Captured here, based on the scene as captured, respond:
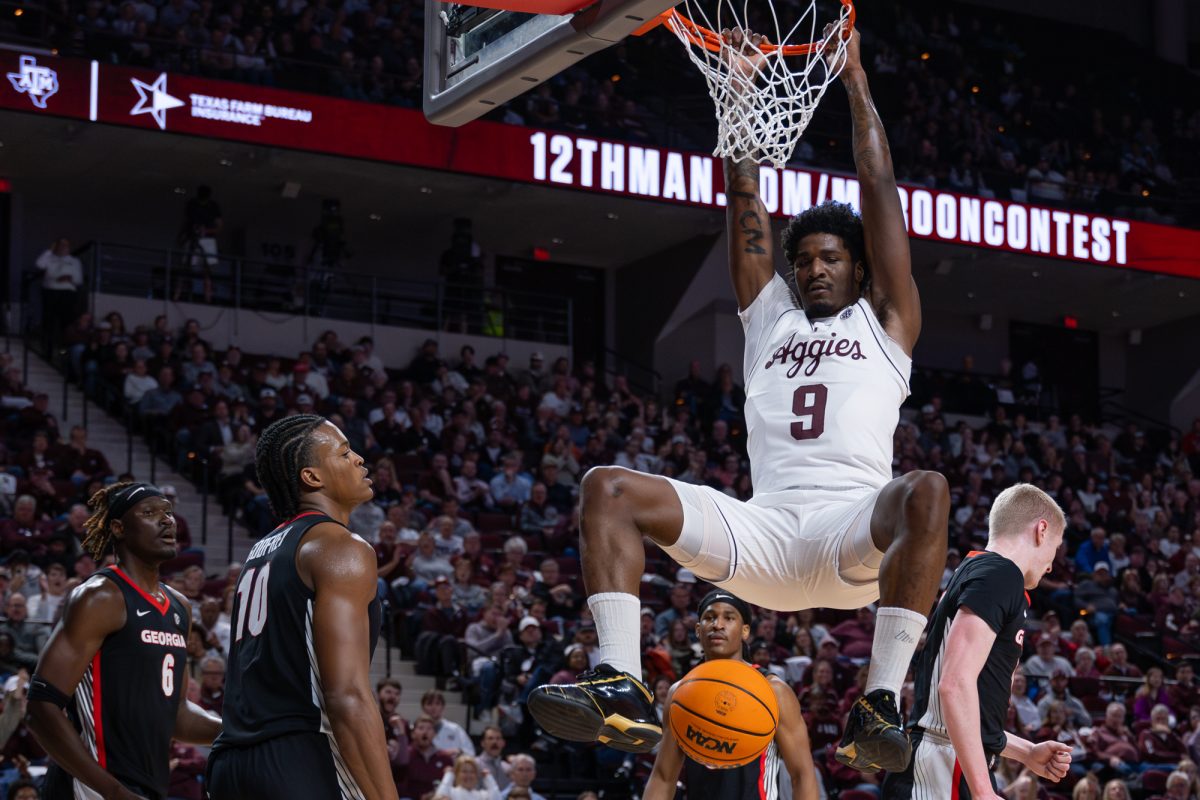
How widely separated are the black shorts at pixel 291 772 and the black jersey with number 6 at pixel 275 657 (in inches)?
1.2

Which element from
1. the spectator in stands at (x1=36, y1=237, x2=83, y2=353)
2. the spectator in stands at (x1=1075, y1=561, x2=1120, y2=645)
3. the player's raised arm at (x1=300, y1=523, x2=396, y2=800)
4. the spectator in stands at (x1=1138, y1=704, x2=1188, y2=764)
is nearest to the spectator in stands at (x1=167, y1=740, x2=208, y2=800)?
the player's raised arm at (x1=300, y1=523, x2=396, y2=800)

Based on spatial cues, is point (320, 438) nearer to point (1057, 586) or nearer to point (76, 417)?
point (76, 417)

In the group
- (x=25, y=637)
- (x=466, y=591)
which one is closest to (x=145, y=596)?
(x=25, y=637)

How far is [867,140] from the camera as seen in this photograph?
5.71 metres

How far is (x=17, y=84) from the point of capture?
17578 millimetres

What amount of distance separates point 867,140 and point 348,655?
2696mm

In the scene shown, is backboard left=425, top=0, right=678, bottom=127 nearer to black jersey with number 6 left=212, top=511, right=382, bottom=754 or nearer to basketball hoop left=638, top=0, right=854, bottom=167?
basketball hoop left=638, top=0, right=854, bottom=167

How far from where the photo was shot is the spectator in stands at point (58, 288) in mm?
18219

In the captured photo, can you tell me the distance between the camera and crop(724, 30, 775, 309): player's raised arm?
19.5 ft

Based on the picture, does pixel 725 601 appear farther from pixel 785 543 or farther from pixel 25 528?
pixel 25 528

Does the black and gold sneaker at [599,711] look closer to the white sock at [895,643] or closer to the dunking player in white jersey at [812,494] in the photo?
the dunking player in white jersey at [812,494]

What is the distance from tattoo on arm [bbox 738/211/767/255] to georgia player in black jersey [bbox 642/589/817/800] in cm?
200

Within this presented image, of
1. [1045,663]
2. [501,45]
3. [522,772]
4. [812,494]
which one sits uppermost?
[501,45]

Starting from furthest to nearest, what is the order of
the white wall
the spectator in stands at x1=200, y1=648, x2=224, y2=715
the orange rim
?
the white wall < the spectator in stands at x1=200, y1=648, x2=224, y2=715 < the orange rim
